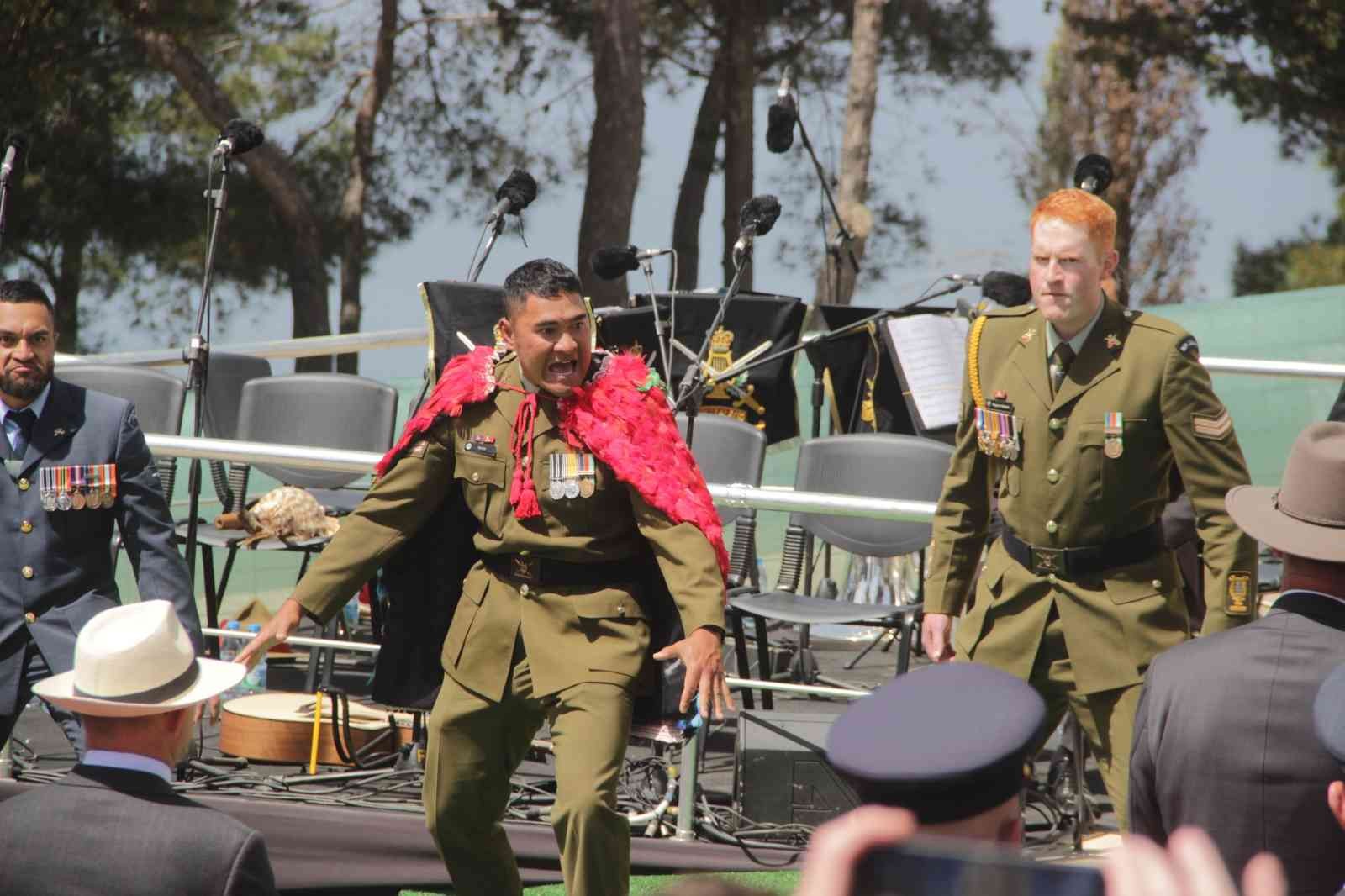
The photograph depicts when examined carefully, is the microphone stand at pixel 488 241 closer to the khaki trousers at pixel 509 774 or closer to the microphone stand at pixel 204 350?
the microphone stand at pixel 204 350

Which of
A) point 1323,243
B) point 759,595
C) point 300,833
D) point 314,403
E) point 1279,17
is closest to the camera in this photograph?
point 300,833

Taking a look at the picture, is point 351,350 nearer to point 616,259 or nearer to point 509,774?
point 616,259

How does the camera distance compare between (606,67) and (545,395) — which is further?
(606,67)

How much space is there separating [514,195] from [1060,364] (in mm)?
2757

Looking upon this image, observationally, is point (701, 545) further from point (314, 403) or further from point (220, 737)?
point (314, 403)

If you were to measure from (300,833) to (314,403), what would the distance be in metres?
2.94

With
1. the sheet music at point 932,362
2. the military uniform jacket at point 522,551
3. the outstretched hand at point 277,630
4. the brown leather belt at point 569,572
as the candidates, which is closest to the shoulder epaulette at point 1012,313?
the military uniform jacket at point 522,551

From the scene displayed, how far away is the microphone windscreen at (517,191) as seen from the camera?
21.8 feet

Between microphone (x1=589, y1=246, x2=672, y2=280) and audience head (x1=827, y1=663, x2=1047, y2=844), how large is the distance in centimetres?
499

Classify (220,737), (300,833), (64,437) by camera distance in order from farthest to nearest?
(220,737) < (300,833) < (64,437)

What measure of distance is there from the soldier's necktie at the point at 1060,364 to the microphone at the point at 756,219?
1.89 m

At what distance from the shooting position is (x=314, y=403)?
26.0 ft

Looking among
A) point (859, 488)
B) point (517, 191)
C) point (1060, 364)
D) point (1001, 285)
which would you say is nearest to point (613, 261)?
point (517, 191)

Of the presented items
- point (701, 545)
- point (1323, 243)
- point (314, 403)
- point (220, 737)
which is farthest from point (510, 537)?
point (1323, 243)
